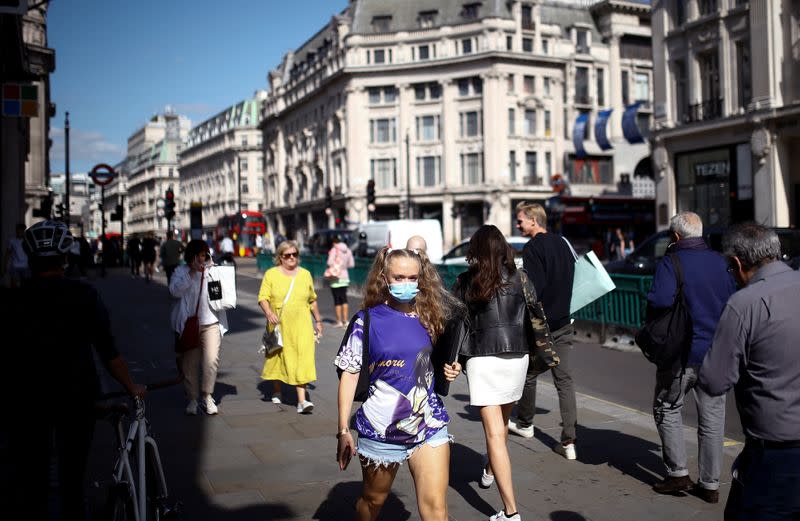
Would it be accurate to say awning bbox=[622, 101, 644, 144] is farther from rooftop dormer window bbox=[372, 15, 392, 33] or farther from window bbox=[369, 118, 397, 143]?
rooftop dormer window bbox=[372, 15, 392, 33]

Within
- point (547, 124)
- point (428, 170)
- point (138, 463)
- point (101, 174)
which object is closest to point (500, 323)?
point (138, 463)

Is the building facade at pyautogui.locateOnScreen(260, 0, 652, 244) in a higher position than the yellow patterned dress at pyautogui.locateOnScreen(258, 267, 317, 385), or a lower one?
higher

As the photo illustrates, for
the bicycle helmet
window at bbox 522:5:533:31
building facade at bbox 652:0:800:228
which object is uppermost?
window at bbox 522:5:533:31

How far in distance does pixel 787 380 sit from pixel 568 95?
213 feet

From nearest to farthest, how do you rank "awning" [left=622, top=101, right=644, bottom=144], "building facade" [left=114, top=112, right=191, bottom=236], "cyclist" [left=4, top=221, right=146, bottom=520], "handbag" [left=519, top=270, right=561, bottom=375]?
1. "cyclist" [left=4, top=221, right=146, bottom=520]
2. "handbag" [left=519, top=270, right=561, bottom=375]
3. "awning" [left=622, top=101, right=644, bottom=144]
4. "building facade" [left=114, top=112, right=191, bottom=236]

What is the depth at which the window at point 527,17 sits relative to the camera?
6502cm

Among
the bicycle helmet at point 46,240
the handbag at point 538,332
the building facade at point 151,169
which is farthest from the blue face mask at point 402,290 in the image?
the building facade at point 151,169

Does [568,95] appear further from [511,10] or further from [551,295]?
[551,295]

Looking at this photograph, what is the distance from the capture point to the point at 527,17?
215 feet

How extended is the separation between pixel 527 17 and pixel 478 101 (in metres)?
8.18

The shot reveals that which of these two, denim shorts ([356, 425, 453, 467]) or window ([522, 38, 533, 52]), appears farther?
window ([522, 38, 533, 52])

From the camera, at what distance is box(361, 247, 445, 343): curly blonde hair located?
4223mm

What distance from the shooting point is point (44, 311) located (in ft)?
12.4

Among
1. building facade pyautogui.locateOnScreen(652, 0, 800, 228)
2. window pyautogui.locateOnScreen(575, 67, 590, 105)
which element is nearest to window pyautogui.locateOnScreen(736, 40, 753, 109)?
building facade pyautogui.locateOnScreen(652, 0, 800, 228)
